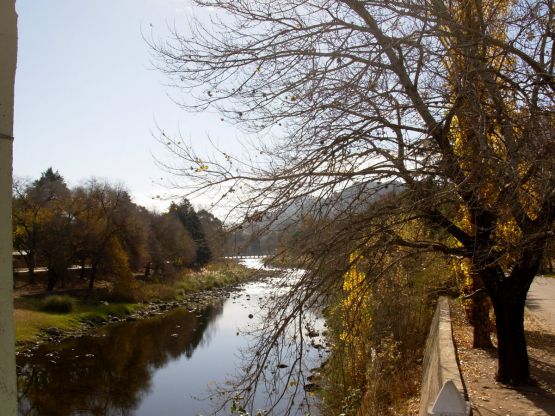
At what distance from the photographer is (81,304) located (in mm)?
35812

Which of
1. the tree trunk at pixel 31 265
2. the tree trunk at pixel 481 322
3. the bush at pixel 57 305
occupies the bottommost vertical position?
the bush at pixel 57 305

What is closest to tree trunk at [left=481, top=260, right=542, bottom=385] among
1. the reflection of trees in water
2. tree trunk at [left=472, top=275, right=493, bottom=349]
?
tree trunk at [left=472, top=275, right=493, bottom=349]

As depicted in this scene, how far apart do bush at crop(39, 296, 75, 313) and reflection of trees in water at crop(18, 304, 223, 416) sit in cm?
396

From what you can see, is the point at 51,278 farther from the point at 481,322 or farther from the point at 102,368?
the point at 481,322

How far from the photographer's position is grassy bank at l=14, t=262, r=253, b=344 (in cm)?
2919

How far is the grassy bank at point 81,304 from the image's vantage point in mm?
29188

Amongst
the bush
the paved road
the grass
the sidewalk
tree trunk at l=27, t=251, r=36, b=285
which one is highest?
tree trunk at l=27, t=251, r=36, b=285

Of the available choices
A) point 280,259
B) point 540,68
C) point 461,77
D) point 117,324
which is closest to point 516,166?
point 461,77

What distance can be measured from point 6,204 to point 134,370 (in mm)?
21227

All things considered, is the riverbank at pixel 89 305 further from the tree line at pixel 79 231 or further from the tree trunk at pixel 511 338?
the tree trunk at pixel 511 338

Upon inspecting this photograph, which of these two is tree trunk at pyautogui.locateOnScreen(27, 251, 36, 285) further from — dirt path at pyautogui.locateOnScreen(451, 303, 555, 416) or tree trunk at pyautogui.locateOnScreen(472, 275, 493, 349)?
tree trunk at pyautogui.locateOnScreen(472, 275, 493, 349)

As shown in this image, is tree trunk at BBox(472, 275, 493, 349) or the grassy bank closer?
tree trunk at BBox(472, 275, 493, 349)

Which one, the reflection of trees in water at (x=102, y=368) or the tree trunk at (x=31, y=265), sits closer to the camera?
the reflection of trees in water at (x=102, y=368)

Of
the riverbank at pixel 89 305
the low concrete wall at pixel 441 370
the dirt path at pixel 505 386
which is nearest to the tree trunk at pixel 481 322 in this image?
the dirt path at pixel 505 386
